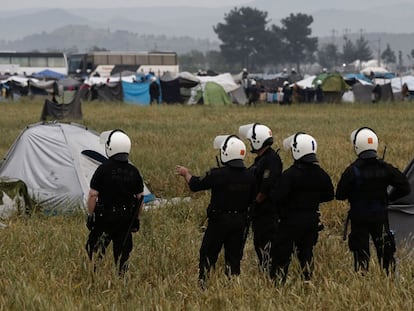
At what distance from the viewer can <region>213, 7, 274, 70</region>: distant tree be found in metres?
131

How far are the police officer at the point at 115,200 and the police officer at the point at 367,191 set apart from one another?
2070 millimetres


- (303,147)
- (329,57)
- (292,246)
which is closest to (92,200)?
(292,246)

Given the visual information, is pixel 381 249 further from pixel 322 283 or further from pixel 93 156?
pixel 93 156

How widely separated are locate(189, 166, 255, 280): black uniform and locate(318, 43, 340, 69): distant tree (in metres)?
181

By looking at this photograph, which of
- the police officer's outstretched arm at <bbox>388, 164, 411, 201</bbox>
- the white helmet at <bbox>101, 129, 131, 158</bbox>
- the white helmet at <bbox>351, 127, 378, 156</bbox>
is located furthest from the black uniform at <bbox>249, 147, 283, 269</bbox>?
the white helmet at <bbox>101, 129, 131, 158</bbox>

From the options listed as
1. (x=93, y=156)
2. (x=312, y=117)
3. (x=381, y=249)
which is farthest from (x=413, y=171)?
(x=312, y=117)

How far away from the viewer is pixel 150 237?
932 centimetres

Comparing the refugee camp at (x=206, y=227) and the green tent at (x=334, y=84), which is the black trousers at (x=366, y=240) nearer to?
the refugee camp at (x=206, y=227)

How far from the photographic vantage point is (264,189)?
300 inches

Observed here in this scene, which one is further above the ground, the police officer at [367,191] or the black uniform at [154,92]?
the police officer at [367,191]

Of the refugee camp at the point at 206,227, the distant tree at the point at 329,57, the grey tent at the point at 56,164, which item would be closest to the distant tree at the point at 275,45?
the distant tree at the point at 329,57

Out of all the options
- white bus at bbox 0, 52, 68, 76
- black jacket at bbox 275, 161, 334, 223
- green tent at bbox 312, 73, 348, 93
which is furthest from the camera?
white bus at bbox 0, 52, 68, 76

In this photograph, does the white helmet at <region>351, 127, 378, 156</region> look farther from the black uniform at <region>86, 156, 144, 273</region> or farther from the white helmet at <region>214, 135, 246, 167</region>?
the black uniform at <region>86, 156, 144, 273</region>

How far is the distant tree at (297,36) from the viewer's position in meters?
129
